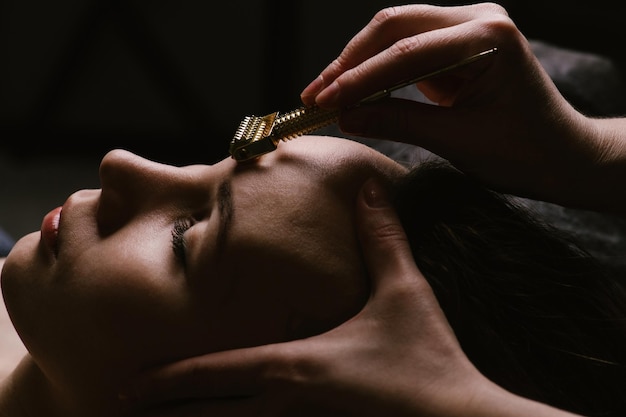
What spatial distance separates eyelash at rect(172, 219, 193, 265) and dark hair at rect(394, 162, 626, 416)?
31 centimetres

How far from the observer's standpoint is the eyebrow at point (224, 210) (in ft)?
3.55

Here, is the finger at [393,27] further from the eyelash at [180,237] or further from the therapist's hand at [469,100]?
the eyelash at [180,237]

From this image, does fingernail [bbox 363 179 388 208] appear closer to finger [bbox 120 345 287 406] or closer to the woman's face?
the woman's face

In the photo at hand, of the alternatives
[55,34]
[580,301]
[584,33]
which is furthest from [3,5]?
[580,301]

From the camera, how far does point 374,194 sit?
3.66ft

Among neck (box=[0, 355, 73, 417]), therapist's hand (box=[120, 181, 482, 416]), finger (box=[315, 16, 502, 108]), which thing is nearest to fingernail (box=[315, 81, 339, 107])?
finger (box=[315, 16, 502, 108])

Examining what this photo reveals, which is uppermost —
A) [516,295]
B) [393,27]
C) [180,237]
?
[393,27]

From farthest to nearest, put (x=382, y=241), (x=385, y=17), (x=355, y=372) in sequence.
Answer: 1. (x=385, y=17)
2. (x=382, y=241)
3. (x=355, y=372)

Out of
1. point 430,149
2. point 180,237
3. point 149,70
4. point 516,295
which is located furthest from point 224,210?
point 149,70

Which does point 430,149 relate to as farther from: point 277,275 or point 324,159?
point 277,275

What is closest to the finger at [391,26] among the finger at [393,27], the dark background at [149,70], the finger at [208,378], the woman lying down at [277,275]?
the finger at [393,27]

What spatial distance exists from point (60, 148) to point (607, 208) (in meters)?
3.22

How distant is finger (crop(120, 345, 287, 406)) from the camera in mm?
977

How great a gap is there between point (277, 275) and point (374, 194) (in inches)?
7.0
